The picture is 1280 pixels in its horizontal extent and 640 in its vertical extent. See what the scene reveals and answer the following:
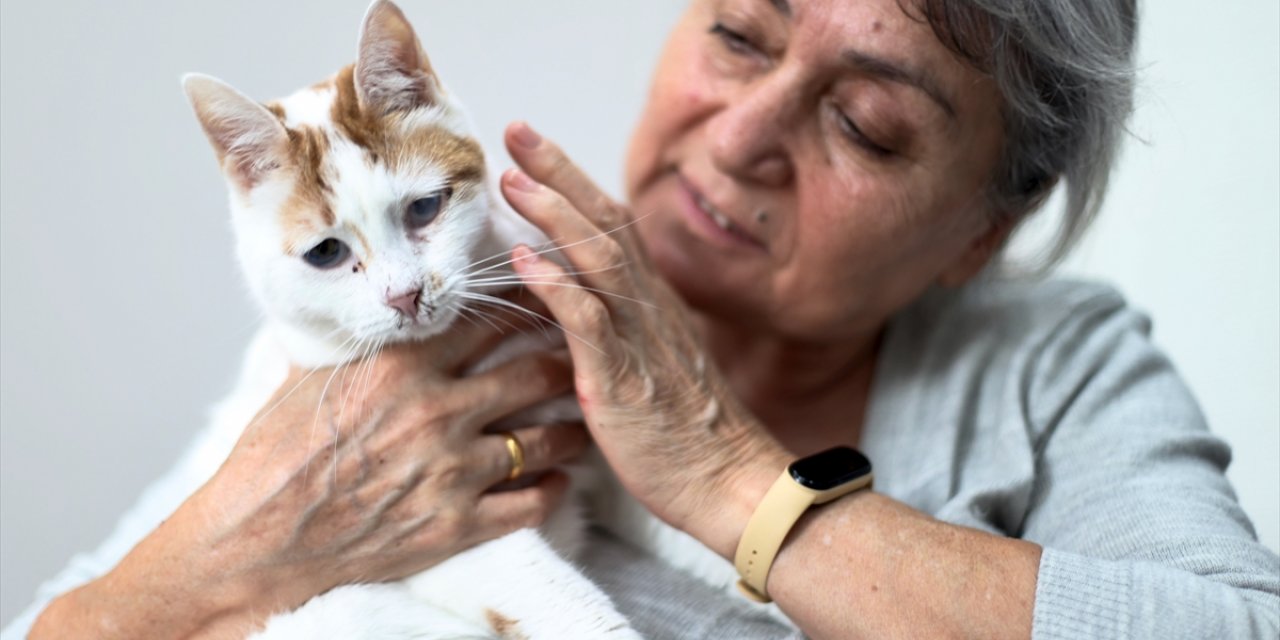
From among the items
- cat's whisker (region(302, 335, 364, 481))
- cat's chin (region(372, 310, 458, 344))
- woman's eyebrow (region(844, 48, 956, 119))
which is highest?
woman's eyebrow (region(844, 48, 956, 119))

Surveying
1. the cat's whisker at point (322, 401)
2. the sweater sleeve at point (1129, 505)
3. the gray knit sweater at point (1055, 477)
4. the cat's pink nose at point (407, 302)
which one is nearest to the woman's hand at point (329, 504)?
the cat's whisker at point (322, 401)

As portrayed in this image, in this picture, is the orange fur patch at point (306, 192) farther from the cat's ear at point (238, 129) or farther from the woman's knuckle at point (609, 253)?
the woman's knuckle at point (609, 253)

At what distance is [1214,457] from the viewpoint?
3.97 ft

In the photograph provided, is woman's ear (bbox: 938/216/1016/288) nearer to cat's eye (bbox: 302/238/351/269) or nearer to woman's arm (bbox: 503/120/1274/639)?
woman's arm (bbox: 503/120/1274/639)

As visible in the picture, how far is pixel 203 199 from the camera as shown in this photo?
6.14 feet

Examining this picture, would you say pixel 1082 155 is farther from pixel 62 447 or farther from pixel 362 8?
pixel 62 447

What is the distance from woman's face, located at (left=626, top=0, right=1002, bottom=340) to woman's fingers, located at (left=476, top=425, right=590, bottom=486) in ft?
1.09

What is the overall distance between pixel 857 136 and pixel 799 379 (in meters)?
0.49

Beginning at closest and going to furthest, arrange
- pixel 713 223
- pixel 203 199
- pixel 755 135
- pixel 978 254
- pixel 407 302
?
pixel 407 302
pixel 755 135
pixel 713 223
pixel 978 254
pixel 203 199

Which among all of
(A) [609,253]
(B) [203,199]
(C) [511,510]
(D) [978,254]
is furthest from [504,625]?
(B) [203,199]

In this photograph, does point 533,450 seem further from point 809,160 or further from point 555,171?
point 809,160

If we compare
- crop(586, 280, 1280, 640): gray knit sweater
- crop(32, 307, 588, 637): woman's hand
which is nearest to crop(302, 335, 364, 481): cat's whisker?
crop(32, 307, 588, 637): woman's hand

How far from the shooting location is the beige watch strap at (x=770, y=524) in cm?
104

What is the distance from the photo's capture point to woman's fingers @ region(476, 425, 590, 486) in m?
1.07
